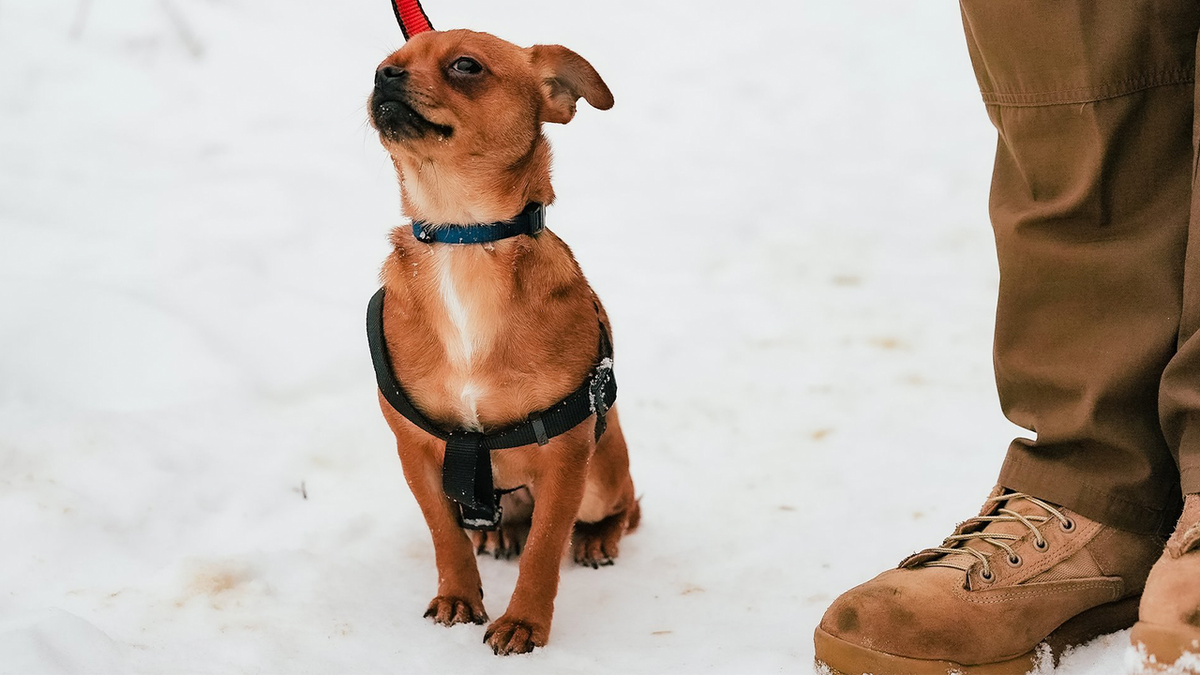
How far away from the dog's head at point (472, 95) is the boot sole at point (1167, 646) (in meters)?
1.32

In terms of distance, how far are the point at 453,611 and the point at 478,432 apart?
0.36 metres

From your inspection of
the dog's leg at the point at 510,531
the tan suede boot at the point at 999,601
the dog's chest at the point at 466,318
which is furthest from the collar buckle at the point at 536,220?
the tan suede boot at the point at 999,601

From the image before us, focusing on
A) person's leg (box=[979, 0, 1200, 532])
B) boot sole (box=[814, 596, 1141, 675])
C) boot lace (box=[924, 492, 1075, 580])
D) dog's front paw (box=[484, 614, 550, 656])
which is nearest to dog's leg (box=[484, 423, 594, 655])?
dog's front paw (box=[484, 614, 550, 656])

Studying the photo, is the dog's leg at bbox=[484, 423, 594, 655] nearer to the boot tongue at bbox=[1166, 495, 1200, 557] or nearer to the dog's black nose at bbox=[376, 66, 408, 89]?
the dog's black nose at bbox=[376, 66, 408, 89]

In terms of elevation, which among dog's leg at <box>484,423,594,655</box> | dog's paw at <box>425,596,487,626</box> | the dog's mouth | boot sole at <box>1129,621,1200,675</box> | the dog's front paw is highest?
the dog's mouth

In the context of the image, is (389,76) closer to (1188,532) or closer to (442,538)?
(442,538)

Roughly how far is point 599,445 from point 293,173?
2.46m

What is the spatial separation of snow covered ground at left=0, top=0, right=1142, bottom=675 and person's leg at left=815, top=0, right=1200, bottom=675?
145mm

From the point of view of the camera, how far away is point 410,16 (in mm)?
2490

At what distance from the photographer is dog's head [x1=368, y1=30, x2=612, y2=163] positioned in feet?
7.06

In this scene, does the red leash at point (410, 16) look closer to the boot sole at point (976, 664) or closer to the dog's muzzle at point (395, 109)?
the dog's muzzle at point (395, 109)

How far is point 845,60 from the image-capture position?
5.79 metres

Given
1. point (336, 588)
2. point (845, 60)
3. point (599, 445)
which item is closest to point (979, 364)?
point (599, 445)

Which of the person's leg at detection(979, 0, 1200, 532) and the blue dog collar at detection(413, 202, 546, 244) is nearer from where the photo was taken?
the person's leg at detection(979, 0, 1200, 532)
